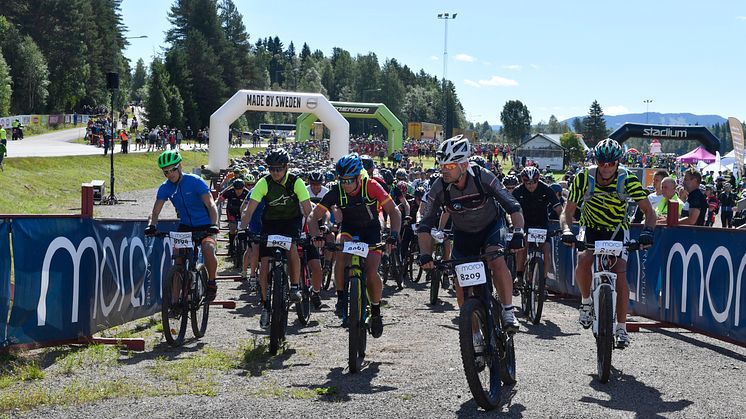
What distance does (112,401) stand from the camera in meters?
6.78

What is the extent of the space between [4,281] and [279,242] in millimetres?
2579

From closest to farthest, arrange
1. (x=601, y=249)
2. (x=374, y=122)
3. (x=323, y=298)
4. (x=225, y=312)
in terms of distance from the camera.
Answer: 1. (x=601, y=249)
2. (x=225, y=312)
3. (x=323, y=298)
4. (x=374, y=122)

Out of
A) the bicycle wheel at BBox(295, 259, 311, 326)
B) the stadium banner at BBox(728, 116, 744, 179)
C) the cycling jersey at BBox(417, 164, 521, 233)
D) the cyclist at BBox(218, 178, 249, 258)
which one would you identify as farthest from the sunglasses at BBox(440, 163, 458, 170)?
the stadium banner at BBox(728, 116, 744, 179)

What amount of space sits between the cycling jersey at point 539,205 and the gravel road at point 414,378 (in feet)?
5.01

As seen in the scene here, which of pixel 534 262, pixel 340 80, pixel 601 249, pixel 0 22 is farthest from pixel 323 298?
pixel 340 80

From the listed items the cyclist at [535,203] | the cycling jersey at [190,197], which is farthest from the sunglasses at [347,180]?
the cyclist at [535,203]

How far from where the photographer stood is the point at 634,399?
6.95 metres

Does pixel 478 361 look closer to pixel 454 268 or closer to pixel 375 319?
pixel 454 268

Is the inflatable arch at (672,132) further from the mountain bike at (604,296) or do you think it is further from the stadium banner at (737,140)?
the mountain bike at (604,296)

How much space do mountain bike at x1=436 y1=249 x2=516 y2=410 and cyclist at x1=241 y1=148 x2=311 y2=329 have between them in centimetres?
293

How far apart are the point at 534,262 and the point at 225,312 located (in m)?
4.16

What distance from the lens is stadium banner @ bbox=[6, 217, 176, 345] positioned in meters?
8.30

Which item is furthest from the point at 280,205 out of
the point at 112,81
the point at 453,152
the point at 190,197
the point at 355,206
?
the point at 112,81

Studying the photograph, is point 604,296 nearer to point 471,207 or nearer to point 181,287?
point 471,207
